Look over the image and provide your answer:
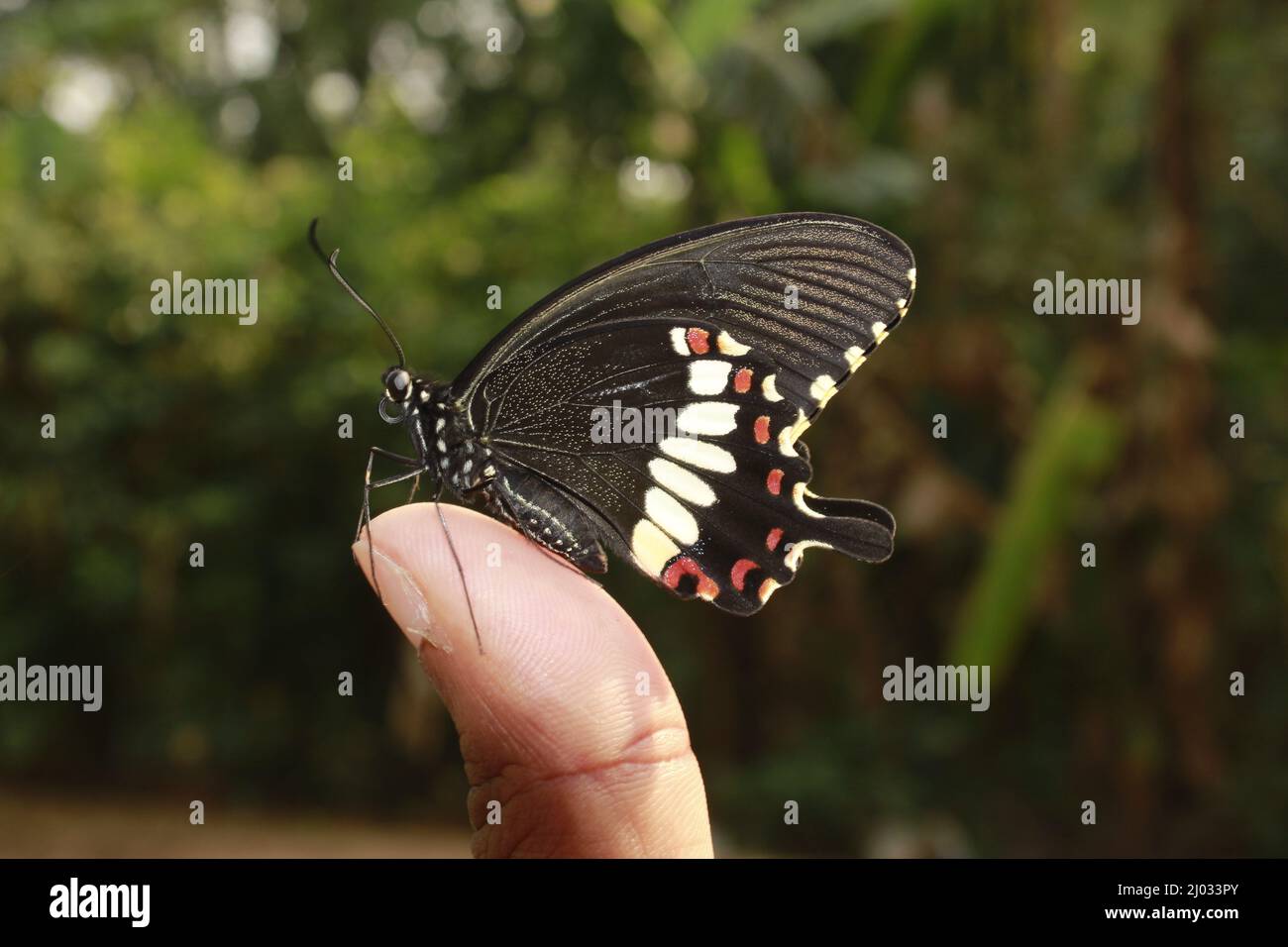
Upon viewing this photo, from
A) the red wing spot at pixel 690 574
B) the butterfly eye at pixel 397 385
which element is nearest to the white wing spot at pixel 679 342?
the red wing spot at pixel 690 574

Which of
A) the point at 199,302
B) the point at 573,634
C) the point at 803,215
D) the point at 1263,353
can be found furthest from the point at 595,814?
the point at 1263,353

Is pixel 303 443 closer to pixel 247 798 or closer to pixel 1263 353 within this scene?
pixel 247 798

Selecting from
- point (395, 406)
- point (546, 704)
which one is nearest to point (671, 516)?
Answer: point (546, 704)

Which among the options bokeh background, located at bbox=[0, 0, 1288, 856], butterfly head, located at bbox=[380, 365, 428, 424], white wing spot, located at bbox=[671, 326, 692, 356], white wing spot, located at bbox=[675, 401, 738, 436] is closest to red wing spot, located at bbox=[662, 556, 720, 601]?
white wing spot, located at bbox=[675, 401, 738, 436]

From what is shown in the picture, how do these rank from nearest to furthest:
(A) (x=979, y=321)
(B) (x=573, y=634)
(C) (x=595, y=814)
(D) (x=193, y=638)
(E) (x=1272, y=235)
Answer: (C) (x=595, y=814)
(B) (x=573, y=634)
(A) (x=979, y=321)
(D) (x=193, y=638)
(E) (x=1272, y=235)

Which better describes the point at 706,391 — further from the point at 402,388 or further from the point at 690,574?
the point at 402,388

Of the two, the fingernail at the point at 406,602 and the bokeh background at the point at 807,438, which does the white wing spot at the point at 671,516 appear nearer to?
the fingernail at the point at 406,602
